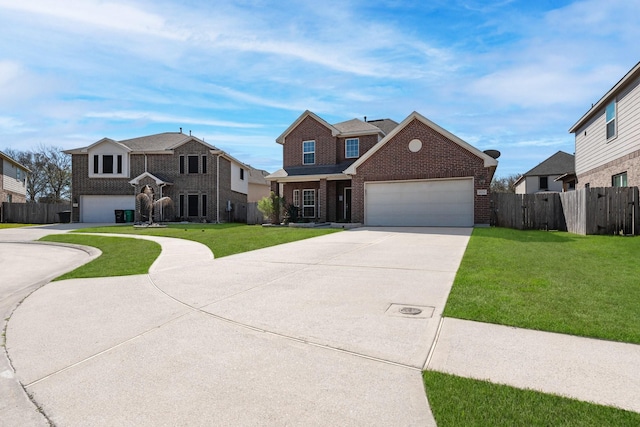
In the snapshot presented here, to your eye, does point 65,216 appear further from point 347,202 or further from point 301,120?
point 347,202

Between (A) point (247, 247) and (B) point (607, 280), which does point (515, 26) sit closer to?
(B) point (607, 280)

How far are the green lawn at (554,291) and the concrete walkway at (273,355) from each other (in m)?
0.33

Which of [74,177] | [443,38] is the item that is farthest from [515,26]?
[74,177]

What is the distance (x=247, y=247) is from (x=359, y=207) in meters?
9.02

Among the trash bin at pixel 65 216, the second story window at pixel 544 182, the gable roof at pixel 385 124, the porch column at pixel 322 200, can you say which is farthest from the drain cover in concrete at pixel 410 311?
the second story window at pixel 544 182

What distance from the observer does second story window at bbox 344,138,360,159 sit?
2169 centimetres

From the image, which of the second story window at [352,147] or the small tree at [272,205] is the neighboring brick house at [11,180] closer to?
the small tree at [272,205]

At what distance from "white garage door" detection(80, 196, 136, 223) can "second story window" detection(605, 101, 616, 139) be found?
30354 millimetres

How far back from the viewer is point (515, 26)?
34.6 ft

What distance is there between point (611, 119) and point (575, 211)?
484 cm

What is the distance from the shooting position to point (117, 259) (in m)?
9.33

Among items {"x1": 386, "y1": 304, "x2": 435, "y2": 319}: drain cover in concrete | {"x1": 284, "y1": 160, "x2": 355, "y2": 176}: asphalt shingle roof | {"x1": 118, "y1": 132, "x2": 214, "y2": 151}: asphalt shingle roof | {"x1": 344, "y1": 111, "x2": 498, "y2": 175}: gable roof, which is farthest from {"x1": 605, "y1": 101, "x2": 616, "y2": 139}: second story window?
{"x1": 118, "y1": 132, "x2": 214, "y2": 151}: asphalt shingle roof

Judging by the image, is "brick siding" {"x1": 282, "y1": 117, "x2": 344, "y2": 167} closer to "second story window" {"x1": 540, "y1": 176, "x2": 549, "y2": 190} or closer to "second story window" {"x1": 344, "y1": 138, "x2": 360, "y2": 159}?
"second story window" {"x1": 344, "y1": 138, "x2": 360, "y2": 159}

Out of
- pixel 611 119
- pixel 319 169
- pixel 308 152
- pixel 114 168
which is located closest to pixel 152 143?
pixel 114 168
